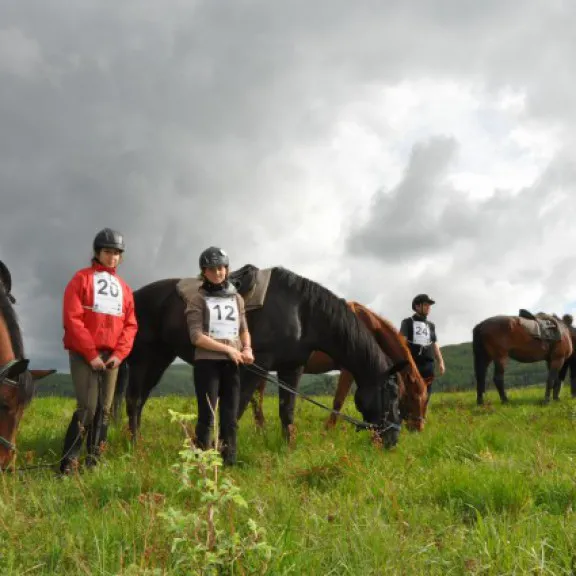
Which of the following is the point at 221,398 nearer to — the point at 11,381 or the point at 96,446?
the point at 96,446

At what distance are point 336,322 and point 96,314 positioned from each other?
340 cm

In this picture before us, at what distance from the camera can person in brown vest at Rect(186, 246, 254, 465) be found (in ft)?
18.4

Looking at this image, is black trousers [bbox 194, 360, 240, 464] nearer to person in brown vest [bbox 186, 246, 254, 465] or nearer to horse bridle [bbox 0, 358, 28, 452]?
person in brown vest [bbox 186, 246, 254, 465]

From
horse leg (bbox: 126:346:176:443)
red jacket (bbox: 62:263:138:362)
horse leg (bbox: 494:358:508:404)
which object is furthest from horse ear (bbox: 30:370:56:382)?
horse leg (bbox: 494:358:508:404)

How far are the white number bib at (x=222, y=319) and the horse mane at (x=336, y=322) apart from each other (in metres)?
1.75

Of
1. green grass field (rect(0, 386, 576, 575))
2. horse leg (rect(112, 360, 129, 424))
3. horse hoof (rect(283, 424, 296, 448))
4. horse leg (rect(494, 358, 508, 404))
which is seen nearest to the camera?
green grass field (rect(0, 386, 576, 575))

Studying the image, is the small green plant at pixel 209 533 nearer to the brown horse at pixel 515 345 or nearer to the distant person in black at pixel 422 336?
the distant person in black at pixel 422 336

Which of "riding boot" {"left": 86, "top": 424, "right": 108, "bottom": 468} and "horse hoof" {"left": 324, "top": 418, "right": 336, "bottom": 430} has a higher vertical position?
"riding boot" {"left": 86, "top": 424, "right": 108, "bottom": 468}

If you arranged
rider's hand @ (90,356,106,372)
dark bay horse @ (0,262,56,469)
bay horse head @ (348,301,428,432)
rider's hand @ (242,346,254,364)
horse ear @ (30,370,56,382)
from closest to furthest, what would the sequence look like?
dark bay horse @ (0,262,56,469) → rider's hand @ (90,356,106,372) → horse ear @ (30,370,56,382) → rider's hand @ (242,346,254,364) → bay horse head @ (348,301,428,432)

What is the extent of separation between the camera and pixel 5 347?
5.26 m

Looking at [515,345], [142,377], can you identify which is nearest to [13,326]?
[142,377]

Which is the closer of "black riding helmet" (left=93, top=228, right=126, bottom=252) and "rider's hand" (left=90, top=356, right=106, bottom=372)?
"rider's hand" (left=90, top=356, right=106, bottom=372)

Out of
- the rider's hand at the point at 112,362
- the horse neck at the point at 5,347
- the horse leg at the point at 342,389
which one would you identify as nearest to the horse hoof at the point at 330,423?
the horse leg at the point at 342,389

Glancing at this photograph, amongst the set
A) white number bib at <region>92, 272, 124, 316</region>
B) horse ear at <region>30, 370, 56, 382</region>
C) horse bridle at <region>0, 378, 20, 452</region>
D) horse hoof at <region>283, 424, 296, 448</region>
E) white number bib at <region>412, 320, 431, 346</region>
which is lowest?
horse hoof at <region>283, 424, 296, 448</region>
